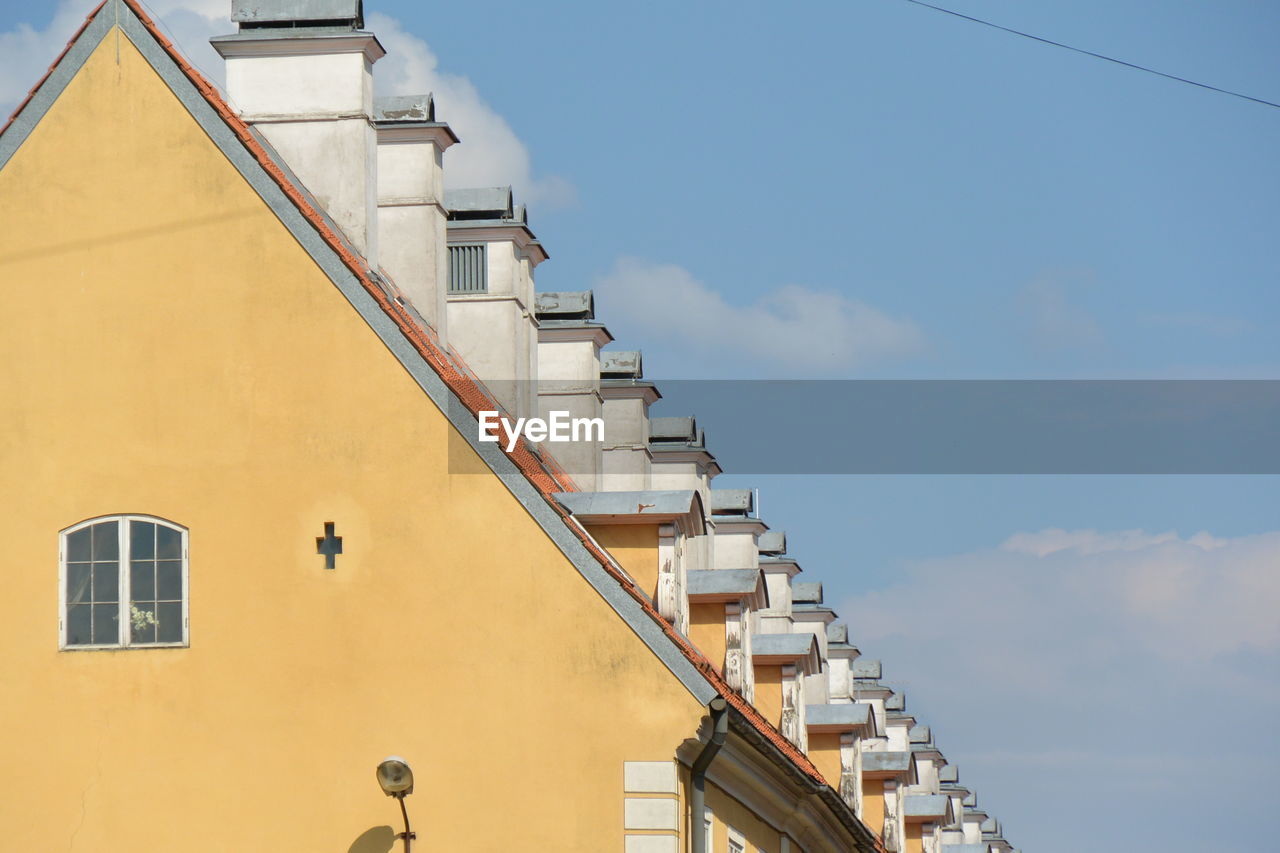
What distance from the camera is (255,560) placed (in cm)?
2600

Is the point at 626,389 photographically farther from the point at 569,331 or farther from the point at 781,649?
the point at 781,649

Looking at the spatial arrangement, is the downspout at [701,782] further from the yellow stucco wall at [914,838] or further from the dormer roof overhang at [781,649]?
the yellow stucco wall at [914,838]

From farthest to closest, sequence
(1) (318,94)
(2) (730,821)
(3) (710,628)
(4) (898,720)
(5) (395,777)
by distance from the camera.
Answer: (4) (898,720)
(3) (710,628)
(1) (318,94)
(2) (730,821)
(5) (395,777)

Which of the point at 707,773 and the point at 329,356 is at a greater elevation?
the point at 329,356

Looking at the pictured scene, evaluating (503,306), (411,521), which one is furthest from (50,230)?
(503,306)

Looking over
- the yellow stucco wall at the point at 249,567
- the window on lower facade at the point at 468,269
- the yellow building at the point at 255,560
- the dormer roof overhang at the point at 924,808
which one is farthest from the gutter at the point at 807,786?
the dormer roof overhang at the point at 924,808

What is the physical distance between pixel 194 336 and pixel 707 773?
7.36 m

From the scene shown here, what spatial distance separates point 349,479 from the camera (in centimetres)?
2608

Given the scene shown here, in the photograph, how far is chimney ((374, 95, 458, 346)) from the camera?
31109 millimetres

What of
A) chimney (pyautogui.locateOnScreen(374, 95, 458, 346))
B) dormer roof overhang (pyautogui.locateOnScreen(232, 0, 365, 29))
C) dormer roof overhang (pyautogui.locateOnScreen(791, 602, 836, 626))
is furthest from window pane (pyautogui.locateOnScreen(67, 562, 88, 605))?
dormer roof overhang (pyautogui.locateOnScreen(791, 602, 836, 626))

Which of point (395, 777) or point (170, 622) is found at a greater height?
point (170, 622)

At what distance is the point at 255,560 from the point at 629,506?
4432 millimetres

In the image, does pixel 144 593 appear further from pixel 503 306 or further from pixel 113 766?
pixel 503 306

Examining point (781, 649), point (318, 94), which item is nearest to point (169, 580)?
point (318, 94)
